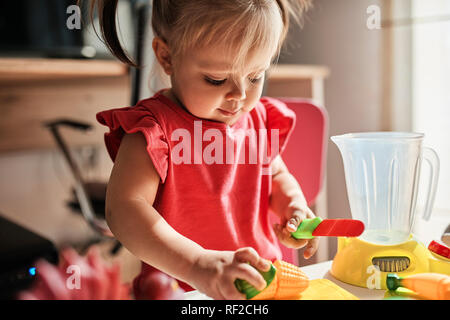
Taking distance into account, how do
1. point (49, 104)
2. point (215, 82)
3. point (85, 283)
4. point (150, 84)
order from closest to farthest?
point (85, 283) → point (215, 82) → point (150, 84) → point (49, 104)

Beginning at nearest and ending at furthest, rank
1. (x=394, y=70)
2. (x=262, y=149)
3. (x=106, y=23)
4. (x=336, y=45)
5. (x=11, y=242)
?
(x=106, y=23), (x=262, y=149), (x=11, y=242), (x=394, y=70), (x=336, y=45)

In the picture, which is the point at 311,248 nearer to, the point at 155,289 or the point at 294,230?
the point at 294,230

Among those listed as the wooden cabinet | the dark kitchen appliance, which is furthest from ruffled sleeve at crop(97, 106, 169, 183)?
the wooden cabinet

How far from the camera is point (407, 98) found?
0.87 metres

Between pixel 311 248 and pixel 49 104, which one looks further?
pixel 49 104

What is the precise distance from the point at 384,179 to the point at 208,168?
6.5 inches

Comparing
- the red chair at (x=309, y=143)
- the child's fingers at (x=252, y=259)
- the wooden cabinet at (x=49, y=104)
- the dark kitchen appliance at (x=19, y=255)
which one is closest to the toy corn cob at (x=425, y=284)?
the child's fingers at (x=252, y=259)

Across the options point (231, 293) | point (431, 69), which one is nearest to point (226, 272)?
point (231, 293)

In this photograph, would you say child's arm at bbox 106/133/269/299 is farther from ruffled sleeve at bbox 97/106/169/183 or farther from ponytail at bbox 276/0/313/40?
ponytail at bbox 276/0/313/40

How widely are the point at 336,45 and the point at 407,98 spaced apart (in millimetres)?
261

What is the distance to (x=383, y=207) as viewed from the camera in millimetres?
435

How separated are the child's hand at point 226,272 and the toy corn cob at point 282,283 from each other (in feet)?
0.04
